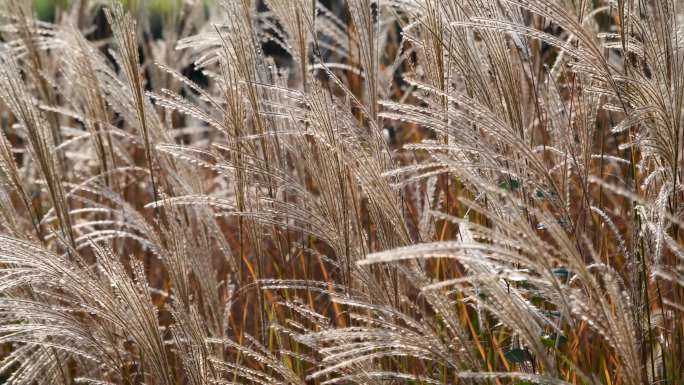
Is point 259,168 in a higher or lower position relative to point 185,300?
higher

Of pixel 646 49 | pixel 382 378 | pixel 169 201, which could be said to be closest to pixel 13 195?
pixel 169 201

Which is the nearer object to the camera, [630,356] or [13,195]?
[630,356]

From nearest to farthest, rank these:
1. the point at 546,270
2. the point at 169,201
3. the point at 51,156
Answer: the point at 546,270 < the point at 169,201 < the point at 51,156

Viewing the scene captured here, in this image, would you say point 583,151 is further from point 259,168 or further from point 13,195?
point 13,195

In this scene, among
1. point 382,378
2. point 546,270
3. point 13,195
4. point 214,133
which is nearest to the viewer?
point 546,270

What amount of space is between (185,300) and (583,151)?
3.02ft

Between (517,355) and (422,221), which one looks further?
(422,221)

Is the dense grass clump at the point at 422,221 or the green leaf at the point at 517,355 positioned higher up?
the dense grass clump at the point at 422,221

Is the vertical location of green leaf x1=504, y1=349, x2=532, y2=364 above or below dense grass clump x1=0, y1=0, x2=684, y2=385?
below

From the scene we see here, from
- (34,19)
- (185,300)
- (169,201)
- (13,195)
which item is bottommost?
(13,195)

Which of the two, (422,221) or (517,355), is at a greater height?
(422,221)

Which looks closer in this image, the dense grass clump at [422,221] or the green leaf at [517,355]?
the dense grass clump at [422,221]

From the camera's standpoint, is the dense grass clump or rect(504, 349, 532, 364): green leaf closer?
the dense grass clump

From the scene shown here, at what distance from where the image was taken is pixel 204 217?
2564 millimetres
